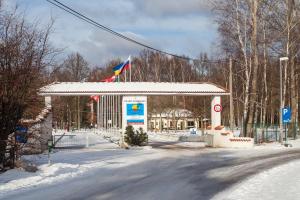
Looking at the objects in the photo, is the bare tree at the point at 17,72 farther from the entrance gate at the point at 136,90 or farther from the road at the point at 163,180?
the entrance gate at the point at 136,90

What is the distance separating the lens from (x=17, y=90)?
54.0 ft

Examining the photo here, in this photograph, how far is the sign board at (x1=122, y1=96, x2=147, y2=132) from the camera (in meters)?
33.0

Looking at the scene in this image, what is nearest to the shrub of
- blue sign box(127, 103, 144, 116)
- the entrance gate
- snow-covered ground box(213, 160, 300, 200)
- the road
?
the entrance gate

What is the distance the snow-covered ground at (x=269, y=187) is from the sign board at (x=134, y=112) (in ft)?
50.1

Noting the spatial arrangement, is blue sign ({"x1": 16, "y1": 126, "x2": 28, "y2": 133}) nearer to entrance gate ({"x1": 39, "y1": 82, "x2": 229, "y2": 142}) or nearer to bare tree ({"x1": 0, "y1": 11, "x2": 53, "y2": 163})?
bare tree ({"x1": 0, "y1": 11, "x2": 53, "y2": 163})

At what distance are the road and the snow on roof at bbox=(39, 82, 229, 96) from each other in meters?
10.5

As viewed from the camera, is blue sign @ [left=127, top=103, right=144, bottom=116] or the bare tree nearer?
the bare tree

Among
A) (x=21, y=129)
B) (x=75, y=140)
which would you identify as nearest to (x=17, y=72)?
(x=21, y=129)

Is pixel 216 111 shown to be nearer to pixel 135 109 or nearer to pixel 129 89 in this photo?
pixel 135 109

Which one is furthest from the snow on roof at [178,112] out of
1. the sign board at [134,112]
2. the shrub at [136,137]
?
the shrub at [136,137]

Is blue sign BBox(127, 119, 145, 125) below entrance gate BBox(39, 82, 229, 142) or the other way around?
below

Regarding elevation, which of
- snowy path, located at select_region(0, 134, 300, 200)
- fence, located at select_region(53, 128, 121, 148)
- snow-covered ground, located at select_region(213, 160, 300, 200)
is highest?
fence, located at select_region(53, 128, 121, 148)

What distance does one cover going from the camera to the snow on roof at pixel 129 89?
107 ft

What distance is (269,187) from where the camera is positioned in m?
14.2
